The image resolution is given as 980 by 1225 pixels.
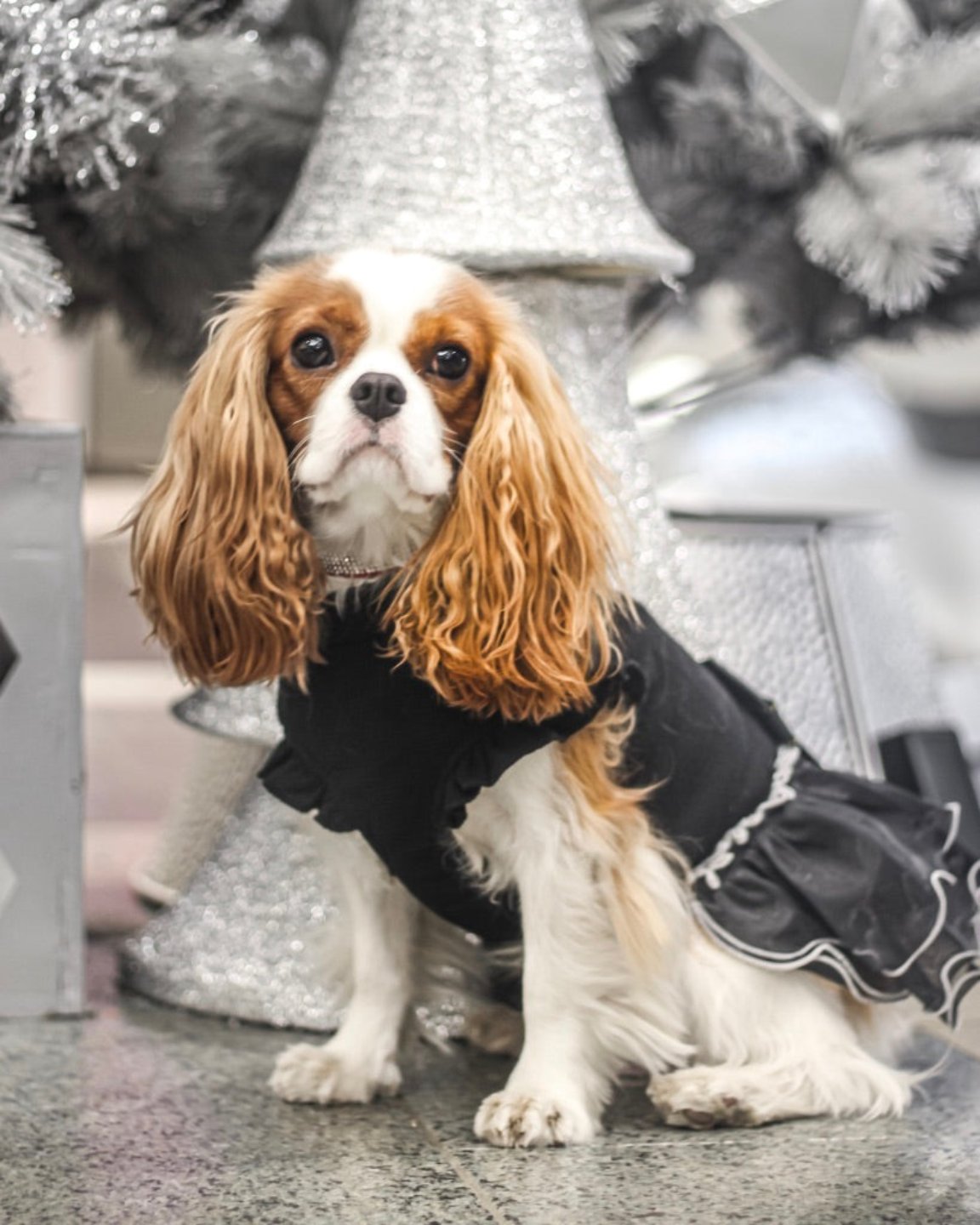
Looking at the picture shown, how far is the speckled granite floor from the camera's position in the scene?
1.07 metres

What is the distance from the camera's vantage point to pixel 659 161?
1925mm

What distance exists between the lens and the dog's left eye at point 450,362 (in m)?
1.21

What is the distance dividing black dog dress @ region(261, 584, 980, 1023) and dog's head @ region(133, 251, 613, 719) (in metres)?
0.04

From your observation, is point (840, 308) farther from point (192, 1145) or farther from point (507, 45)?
point (192, 1145)

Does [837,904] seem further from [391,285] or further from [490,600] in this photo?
[391,285]

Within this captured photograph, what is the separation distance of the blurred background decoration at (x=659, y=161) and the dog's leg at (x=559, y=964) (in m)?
0.52

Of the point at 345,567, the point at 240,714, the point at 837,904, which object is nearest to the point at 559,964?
the point at 837,904

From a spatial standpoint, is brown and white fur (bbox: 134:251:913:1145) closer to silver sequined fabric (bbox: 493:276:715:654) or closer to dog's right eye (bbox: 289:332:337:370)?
dog's right eye (bbox: 289:332:337:370)

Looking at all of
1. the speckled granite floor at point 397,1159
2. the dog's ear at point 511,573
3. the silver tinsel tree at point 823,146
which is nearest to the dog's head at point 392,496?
the dog's ear at point 511,573

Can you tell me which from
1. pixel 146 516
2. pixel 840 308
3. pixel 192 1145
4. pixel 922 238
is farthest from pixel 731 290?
pixel 192 1145

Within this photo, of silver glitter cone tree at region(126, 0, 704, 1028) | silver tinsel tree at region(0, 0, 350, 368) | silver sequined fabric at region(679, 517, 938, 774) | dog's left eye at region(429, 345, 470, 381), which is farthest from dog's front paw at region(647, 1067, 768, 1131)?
silver tinsel tree at region(0, 0, 350, 368)

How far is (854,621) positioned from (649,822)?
1.78 ft

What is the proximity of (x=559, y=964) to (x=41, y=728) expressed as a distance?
1.81 feet

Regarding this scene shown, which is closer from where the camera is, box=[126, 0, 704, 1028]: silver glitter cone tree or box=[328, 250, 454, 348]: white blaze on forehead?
box=[328, 250, 454, 348]: white blaze on forehead
